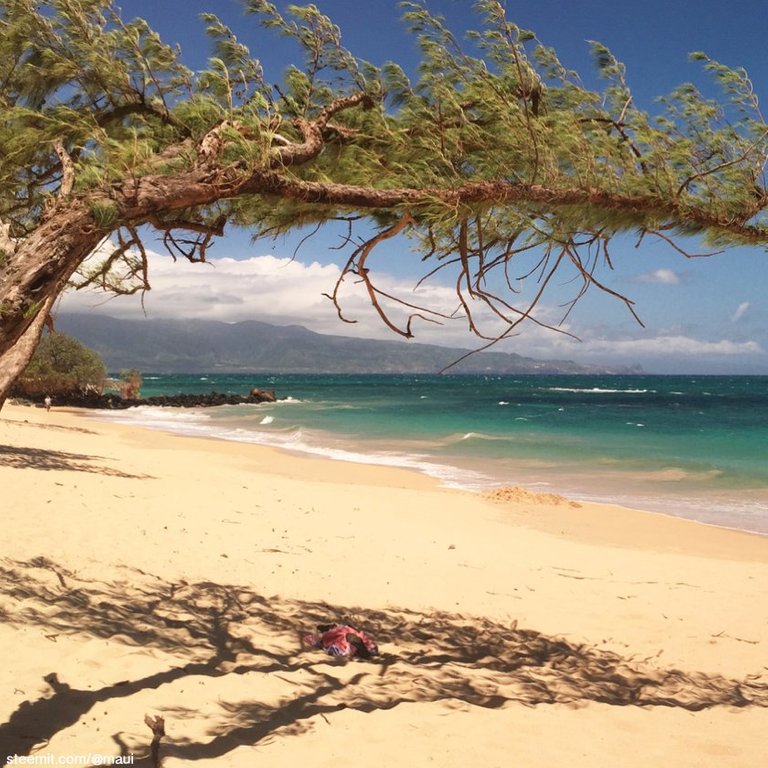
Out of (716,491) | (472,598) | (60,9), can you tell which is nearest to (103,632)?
(472,598)

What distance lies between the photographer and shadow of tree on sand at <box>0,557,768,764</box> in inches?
142

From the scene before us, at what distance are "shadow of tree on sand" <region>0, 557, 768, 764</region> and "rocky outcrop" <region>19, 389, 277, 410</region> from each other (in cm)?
3430

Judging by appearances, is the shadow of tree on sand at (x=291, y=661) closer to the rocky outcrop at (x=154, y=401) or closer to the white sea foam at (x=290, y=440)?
the white sea foam at (x=290, y=440)

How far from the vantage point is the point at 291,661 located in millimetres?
4551

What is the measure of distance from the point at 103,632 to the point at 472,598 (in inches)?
132

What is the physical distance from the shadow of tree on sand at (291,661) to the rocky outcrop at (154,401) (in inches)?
1350

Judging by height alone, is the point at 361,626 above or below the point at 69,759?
below

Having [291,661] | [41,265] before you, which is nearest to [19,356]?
[41,265]

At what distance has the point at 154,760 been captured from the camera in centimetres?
306

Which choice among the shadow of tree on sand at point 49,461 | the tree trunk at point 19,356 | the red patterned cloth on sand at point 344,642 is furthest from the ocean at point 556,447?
the tree trunk at point 19,356

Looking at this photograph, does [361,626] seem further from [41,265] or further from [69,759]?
[41,265]

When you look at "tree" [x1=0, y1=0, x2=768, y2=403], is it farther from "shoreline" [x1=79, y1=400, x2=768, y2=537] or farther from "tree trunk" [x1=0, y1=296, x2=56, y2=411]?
"shoreline" [x1=79, y1=400, x2=768, y2=537]

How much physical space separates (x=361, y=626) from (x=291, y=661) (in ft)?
3.44

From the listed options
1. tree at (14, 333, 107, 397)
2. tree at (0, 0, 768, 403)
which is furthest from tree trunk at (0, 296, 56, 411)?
tree at (14, 333, 107, 397)
